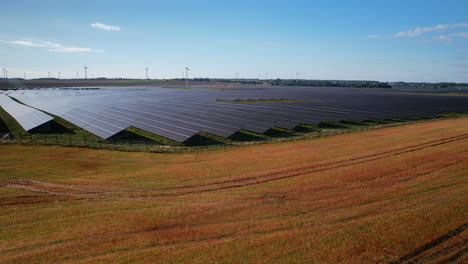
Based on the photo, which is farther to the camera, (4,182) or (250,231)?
(4,182)

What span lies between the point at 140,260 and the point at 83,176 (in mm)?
11641

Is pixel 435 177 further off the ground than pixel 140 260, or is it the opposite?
pixel 435 177

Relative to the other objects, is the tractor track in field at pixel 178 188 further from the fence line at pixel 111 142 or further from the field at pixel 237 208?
the fence line at pixel 111 142

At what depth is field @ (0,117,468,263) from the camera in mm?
10812

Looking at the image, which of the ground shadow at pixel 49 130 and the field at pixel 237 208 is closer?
the field at pixel 237 208

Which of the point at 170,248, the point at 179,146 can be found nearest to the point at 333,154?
the point at 179,146

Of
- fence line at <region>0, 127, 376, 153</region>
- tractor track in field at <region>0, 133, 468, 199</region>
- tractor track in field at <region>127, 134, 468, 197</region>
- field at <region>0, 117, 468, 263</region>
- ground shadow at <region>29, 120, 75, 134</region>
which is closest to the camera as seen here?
field at <region>0, 117, 468, 263</region>

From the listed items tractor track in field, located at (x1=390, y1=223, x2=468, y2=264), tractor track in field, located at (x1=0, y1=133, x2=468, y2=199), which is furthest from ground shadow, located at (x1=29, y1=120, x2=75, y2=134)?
tractor track in field, located at (x1=390, y1=223, x2=468, y2=264)

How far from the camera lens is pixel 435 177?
1828 centimetres

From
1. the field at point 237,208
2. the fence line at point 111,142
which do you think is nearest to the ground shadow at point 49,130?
the fence line at point 111,142

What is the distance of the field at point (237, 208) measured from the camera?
1081 centimetres

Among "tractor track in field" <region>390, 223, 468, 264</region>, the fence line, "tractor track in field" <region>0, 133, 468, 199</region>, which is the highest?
the fence line

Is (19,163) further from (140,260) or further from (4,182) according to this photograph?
(140,260)

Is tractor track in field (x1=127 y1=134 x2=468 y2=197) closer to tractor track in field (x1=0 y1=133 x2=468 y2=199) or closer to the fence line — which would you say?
tractor track in field (x1=0 y1=133 x2=468 y2=199)
